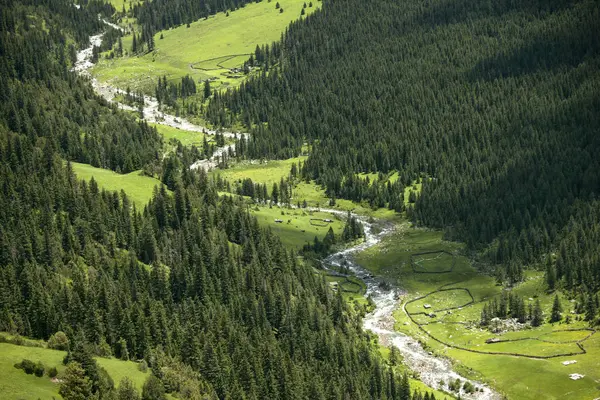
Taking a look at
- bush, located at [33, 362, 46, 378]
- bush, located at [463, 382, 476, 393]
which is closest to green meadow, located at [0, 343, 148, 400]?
A: bush, located at [33, 362, 46, 378]

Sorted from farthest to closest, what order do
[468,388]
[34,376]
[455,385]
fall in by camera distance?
[455,385], [468,388], [34,376]

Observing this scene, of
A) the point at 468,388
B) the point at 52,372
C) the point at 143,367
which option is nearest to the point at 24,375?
the point at 52,372

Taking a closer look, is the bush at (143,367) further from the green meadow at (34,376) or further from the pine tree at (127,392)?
the pine tree at (127,392)

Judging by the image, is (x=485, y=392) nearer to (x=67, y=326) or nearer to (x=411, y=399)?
(x=411, y=399)

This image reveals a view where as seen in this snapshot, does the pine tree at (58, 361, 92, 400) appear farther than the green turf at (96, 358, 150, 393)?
No

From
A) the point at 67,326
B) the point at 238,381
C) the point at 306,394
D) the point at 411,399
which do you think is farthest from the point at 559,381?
the point at 67,326

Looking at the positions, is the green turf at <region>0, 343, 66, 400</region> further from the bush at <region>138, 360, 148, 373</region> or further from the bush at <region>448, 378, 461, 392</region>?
the bush at <region>448, 378, 461, 392</region>

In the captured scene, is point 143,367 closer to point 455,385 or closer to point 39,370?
point 39,370
